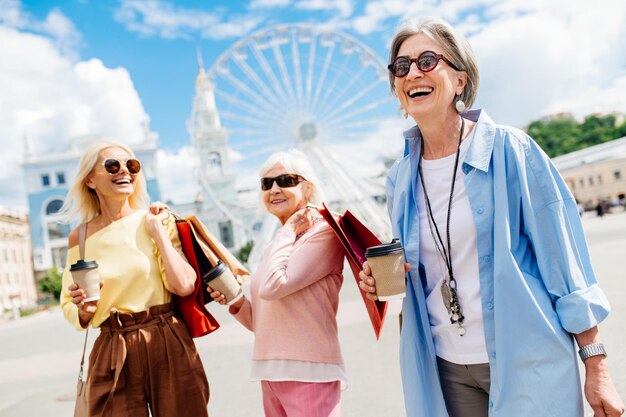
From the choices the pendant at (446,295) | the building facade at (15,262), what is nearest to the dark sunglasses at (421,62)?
the pendant at (446,295)

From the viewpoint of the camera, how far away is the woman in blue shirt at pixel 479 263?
1858 millimetres

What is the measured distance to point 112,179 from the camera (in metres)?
3.03

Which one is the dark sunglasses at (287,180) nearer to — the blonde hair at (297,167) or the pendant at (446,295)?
the blonde hair at (297,167)

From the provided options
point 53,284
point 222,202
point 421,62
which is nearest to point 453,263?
point 421,62

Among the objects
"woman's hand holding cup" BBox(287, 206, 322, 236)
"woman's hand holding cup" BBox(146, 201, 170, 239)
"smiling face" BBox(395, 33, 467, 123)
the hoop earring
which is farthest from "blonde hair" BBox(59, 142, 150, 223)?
the hoop earring

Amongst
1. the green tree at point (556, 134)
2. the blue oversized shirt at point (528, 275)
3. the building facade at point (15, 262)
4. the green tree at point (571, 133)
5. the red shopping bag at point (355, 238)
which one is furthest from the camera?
the green tree at point (556, 134)

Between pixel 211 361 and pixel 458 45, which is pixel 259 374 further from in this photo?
pixel 211 361

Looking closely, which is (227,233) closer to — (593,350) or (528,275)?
(528,275)

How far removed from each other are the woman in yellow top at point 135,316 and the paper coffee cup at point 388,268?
1159mm

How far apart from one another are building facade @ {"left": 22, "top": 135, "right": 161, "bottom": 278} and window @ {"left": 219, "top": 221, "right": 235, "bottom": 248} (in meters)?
7.88

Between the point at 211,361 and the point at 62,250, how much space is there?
53.0 metres

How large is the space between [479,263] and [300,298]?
Result: 37.4 inches

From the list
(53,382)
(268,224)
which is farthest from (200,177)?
(53,382)

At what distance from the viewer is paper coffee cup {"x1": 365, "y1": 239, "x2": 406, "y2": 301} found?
6.58ft
